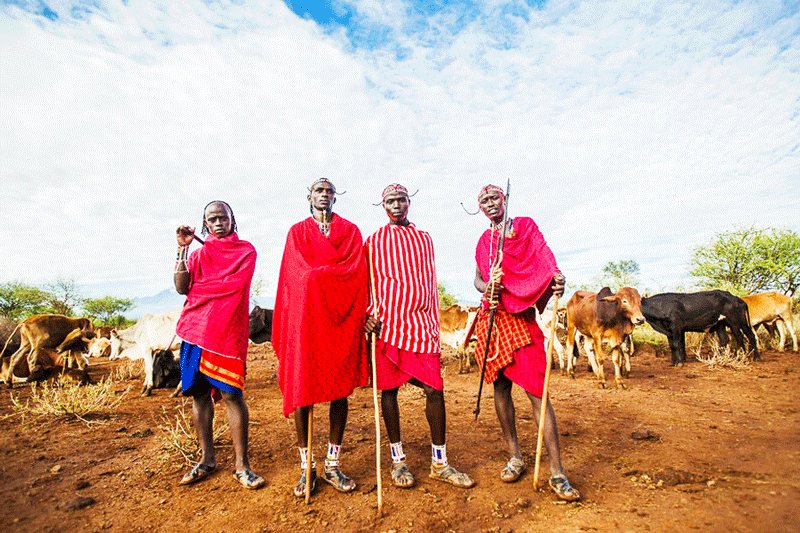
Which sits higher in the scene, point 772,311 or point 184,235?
point 184,235

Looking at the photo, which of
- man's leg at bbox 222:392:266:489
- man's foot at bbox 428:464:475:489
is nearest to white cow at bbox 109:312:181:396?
man's leg at bbox 222:392:266:489

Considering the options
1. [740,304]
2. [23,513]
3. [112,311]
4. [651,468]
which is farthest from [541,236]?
[112,311]

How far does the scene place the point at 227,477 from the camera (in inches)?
150

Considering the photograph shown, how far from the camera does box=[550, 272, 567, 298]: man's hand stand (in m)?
3.55

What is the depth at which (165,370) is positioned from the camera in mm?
8227

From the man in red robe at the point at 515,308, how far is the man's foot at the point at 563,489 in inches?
10.2

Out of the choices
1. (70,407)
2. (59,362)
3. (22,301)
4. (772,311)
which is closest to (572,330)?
(772,311)

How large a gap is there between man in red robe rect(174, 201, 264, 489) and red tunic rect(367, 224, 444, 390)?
3.84 feet

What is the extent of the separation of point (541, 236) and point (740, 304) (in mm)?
10479

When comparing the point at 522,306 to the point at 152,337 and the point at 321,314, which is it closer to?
the point at 321,314

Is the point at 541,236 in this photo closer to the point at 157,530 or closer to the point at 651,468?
the point at 651,468

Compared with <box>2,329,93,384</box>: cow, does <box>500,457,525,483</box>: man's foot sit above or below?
below

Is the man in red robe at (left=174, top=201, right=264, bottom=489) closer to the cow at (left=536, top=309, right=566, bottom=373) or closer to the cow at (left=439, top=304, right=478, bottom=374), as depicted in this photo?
the cow at (left=536, top=309, right=566, bottom=373)

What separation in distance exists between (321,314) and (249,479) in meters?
1.49
